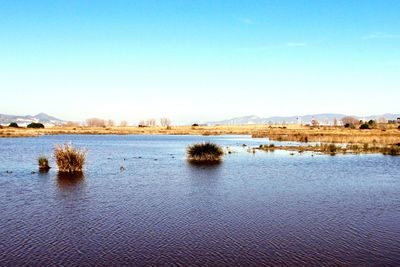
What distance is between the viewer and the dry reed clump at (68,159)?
107 ft

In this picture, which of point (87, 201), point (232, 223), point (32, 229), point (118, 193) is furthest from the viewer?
point (118, 193)

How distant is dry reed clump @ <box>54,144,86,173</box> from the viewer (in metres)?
32.7

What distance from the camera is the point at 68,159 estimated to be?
32875mm

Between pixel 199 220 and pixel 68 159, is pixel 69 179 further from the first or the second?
pixel 199 220

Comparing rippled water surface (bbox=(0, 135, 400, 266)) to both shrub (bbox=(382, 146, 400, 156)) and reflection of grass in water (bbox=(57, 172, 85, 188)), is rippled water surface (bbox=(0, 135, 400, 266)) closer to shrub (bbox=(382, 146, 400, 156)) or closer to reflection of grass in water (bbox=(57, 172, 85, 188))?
reflection of grass in water (bbox=(57, 172, 85, 188))

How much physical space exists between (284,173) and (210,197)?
493 inches

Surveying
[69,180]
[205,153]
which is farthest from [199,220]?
[205,153]

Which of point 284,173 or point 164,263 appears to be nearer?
point 164,263

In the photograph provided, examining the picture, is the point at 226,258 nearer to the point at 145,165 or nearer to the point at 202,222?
the point at 202,222

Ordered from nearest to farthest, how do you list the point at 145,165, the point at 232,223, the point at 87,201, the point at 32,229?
the point at 32,229 → the point at 232,223 → the point at 87,201 → the point at 145,165

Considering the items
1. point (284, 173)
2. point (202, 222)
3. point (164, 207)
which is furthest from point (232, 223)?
point (284, 173)

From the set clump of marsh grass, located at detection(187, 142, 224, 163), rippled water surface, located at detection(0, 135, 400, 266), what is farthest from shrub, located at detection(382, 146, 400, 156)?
rippled water surface, located at detection(0, 135, 400, 266)

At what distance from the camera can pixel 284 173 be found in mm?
33438

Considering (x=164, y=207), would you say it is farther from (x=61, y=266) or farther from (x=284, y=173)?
(x=284, y=173)
